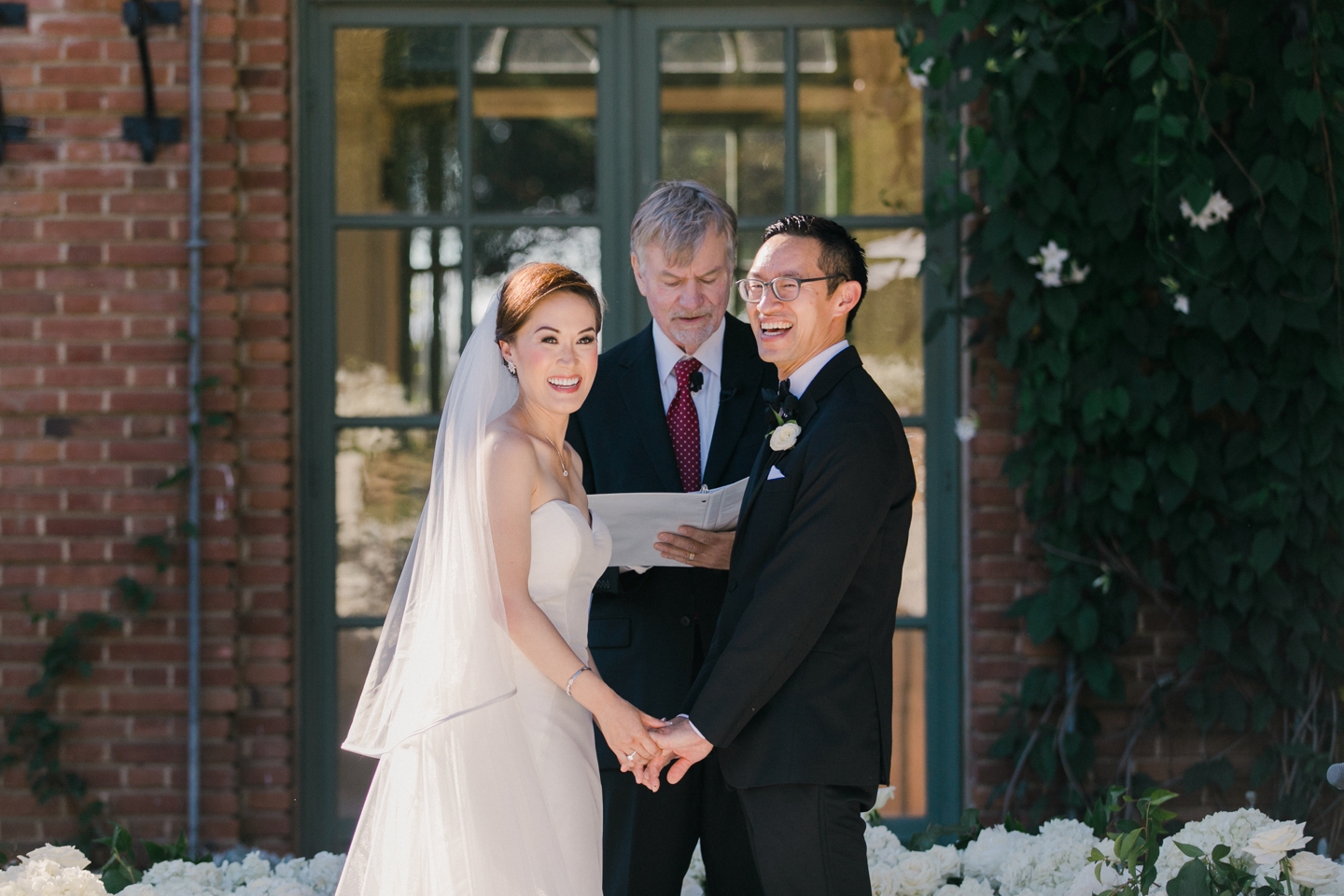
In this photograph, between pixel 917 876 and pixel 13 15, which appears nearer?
pixel 917 876

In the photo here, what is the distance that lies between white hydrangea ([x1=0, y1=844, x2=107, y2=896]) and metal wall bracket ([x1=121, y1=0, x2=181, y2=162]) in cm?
227

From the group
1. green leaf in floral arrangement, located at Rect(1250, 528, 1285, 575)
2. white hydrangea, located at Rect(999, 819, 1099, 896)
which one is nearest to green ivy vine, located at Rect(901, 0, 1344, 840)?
green leaf in floral arrangement, located at Rect(1250, 528, 1285, 575)

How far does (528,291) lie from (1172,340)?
2341 millimetres

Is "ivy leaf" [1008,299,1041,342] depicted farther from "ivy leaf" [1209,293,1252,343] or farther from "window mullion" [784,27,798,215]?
"window mullion" [784,27,798,215]

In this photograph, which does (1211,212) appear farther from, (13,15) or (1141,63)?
(13,15)

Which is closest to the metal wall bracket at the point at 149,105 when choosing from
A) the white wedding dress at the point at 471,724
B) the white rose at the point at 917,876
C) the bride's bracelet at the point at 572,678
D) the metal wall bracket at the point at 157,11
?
the metal wall bracket at the point at 157,11

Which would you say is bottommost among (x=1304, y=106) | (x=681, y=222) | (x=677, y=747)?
(x=677, y=747)

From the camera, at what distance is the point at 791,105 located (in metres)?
4.32

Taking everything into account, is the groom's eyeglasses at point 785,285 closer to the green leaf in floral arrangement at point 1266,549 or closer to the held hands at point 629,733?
the held hands at point 629,733

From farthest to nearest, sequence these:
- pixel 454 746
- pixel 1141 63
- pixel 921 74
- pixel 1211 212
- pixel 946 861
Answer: pixel 921 74 < pixel 1211 212 < pixel 1141 63 < pixel 946 861 < pixel 454 746

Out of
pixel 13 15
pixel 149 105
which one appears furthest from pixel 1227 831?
pixel 13 15

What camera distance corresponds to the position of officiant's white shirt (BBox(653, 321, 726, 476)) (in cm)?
291

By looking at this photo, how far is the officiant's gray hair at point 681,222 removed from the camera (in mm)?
2811

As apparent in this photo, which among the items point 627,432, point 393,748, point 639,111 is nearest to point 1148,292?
point 639,111
